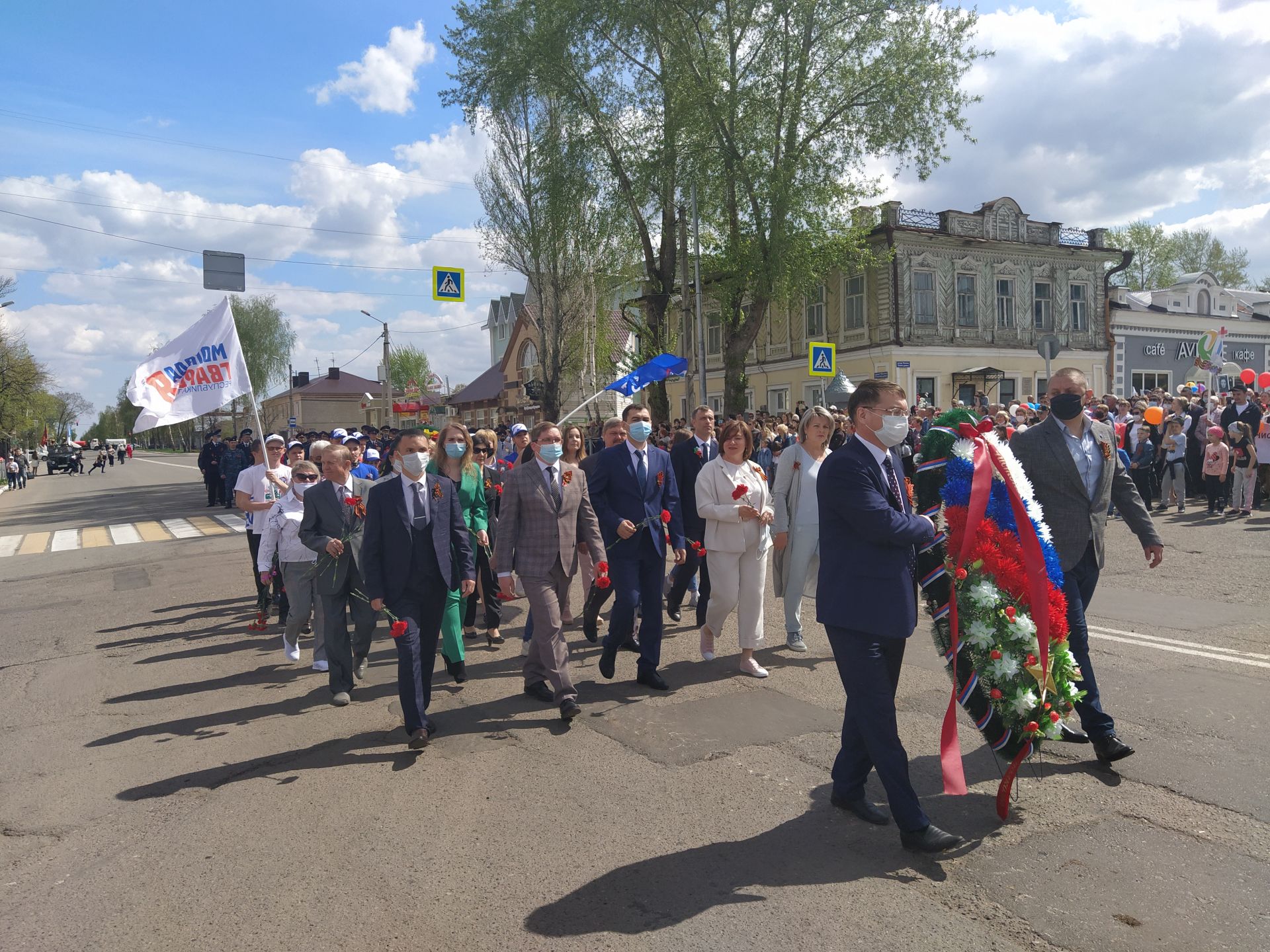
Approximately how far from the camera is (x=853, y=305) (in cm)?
3516

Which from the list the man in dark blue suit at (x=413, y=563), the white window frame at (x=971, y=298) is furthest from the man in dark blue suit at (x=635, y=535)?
the white window frame at (x=971, y=298)

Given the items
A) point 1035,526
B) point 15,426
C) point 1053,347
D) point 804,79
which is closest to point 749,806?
point 1035,526

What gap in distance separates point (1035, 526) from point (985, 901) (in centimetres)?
171

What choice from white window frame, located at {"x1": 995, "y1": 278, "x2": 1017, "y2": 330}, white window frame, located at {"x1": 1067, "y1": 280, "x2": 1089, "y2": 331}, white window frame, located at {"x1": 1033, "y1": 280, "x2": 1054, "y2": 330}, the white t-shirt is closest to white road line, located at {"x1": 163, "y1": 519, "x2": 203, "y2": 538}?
the white t-shirt

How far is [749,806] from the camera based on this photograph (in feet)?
14.6

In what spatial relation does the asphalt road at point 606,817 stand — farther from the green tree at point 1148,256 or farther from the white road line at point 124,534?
the green tree at point 1148,256

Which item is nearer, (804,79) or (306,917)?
(306,917)

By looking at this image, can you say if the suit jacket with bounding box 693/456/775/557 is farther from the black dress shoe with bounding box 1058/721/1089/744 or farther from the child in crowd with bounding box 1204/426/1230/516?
the child in crowd with bounding box 1204/426/1230/516

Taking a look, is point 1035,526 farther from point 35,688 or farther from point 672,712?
point 35,688

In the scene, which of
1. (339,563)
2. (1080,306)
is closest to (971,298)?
(1080,306)

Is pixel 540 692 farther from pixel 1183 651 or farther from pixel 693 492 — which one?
pixel 1183 651

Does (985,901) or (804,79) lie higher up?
(804,79)

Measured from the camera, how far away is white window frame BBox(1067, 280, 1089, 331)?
36.7 metres

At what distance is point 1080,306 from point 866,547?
3772cm
